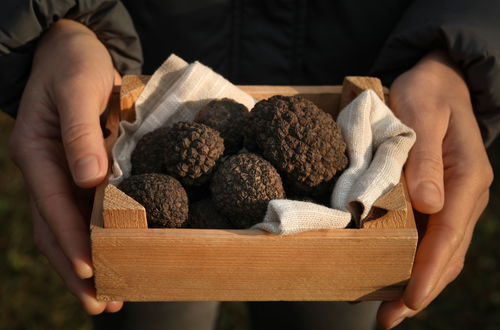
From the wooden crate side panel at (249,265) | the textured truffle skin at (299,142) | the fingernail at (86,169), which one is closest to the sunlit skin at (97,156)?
the fingernail at (86,169)

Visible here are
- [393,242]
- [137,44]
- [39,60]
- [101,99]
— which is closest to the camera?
[393,242]

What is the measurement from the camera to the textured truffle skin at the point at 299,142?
Result: 1.55 metres

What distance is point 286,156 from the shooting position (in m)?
1.55

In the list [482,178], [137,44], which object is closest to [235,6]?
[137,44]

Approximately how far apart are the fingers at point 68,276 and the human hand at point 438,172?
0.80m

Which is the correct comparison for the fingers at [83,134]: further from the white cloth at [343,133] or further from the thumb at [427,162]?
the thumb at [427,162]

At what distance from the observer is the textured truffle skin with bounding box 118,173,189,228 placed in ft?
4.84

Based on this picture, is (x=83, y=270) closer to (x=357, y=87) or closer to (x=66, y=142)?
(x=66, y=142)

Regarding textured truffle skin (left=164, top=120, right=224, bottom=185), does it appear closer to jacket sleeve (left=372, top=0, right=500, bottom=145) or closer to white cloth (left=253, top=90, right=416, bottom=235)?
white cloth (left=253, top=90, right=416, bottom=235)

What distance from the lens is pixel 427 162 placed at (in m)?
1.64

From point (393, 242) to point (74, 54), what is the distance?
1.13m

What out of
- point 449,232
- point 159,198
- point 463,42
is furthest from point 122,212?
point 463,42

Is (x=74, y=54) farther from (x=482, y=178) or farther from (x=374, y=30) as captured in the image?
(x=482, y=178)


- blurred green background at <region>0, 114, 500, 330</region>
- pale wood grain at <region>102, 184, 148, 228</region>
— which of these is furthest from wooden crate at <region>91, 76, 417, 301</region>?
blurred green background at <region>0, 114, 500, 330</region>
